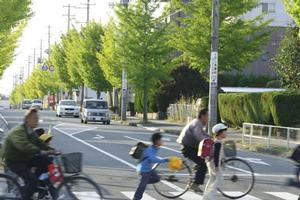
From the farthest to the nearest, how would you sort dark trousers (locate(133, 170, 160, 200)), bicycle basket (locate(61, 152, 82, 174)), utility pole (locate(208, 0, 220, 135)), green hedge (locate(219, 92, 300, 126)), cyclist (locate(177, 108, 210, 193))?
1. green hedge (locate(219, 92, 300, 126))
2. utility pole (locate(208, 0, 220, 135))
3. cyclist (locate(177, 108, 210, 193))
4. dark trousers (locate(133, 170, 160, 200))
5. bicycle basket (locate(61, 152, 82, 174))

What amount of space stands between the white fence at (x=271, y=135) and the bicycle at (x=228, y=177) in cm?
994

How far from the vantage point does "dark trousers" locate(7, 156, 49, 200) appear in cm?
916

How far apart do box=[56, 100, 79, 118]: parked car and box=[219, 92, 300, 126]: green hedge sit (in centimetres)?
2215

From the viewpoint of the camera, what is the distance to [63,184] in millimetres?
9234

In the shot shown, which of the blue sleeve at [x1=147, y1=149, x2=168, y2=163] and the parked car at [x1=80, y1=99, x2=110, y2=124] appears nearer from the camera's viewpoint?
the blue sleeve at [x1=147, y1=149, x2=168, y2=163]

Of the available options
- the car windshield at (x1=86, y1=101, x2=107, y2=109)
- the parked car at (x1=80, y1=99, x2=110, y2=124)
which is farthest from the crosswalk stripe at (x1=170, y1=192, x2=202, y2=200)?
the car windshield at (x1=86, y1=101, x2=107, y2=109)

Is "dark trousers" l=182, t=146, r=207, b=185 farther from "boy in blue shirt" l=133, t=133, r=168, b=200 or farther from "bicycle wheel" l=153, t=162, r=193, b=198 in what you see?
"boy in blue shirt" l=133, t=133, r=168, b=200

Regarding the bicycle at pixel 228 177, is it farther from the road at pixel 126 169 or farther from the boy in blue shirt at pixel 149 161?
the boy in blue shirt at pixel 149 161

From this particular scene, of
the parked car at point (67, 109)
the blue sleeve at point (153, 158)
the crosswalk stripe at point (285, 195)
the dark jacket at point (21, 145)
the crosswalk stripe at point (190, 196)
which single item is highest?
the parked car at point (67, 109)

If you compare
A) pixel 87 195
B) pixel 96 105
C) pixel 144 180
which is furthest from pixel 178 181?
pixel 96 105

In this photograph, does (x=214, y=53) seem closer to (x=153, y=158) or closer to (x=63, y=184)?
(x=153, y=158)

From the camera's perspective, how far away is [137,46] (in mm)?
43469

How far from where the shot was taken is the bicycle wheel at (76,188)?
9242 millimetres

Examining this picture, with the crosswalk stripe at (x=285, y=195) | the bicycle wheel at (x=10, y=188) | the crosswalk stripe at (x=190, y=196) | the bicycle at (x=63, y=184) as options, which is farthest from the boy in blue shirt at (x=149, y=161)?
the crosswalk stripe at (x=285, y=195)
